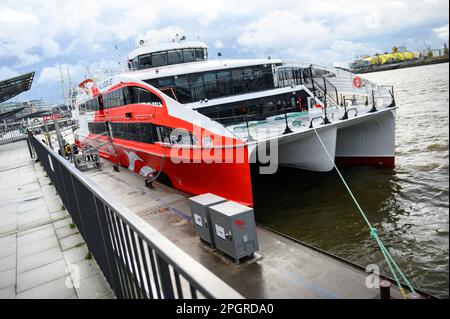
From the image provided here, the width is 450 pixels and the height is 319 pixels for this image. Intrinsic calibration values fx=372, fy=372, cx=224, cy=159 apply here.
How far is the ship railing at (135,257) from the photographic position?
1680mm

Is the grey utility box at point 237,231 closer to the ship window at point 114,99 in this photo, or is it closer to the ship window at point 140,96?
the ship window at point 140,96

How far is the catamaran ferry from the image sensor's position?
10.2 m

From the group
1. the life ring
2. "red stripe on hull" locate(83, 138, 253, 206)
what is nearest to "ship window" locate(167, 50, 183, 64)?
"red stripe on hull" locate(83, 138, 253, 206)

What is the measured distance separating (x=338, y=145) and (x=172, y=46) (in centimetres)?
818

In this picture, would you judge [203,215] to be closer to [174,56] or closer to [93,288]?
[93,288]

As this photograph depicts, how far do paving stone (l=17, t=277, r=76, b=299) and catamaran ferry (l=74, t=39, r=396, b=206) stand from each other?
575 cm

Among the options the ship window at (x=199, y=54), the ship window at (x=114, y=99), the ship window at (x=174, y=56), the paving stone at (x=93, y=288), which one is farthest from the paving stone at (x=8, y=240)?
the ship window at (x=199, y=54)

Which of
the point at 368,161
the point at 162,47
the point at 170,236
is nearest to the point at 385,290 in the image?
the point at 170,236

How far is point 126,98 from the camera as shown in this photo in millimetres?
13688

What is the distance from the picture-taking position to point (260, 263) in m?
7.23

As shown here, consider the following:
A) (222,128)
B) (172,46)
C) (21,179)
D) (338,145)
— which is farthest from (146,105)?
(338,145)

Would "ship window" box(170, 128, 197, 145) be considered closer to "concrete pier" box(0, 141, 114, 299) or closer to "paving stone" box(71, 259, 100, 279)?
"concrete pier" box(0, 141, 114, 299)

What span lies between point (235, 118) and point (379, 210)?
546 cm

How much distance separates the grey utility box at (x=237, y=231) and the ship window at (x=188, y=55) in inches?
403
